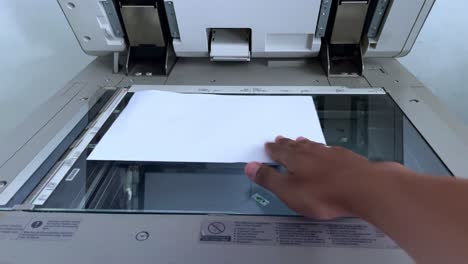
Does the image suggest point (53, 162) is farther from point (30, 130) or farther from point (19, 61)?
point (19, 61)

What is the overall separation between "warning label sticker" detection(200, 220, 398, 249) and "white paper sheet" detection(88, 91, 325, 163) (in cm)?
16

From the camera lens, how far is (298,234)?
52 centimetres

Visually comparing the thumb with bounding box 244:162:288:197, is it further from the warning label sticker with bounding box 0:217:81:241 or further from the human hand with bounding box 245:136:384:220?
the warning label sticker with bounding box 0:217:81:241

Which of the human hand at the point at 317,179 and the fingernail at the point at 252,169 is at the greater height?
the fingernail at the point at 252,169

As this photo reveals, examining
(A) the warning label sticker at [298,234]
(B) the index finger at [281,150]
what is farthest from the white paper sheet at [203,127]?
(A) the warning label sticker at [298,234]

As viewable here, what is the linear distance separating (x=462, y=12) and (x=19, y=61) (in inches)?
68.2

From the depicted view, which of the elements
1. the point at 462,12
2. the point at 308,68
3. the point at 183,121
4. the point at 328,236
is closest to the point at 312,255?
the point at 328,236

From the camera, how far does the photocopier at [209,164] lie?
0.51m

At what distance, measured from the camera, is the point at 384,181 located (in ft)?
1.45

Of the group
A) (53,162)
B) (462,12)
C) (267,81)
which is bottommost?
(53,162)

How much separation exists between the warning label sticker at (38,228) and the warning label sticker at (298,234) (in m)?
0.21

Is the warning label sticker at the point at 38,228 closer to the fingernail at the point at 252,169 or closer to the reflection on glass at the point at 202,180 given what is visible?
the reflection on glass at the point at 202,180

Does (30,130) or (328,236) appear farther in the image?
(30,130)

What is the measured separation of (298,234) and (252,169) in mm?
146
